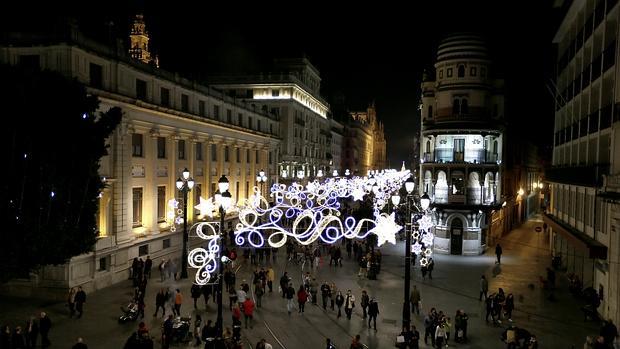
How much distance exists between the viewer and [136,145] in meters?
31.0

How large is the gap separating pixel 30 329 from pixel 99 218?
413 inches

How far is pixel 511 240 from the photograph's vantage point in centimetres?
4691

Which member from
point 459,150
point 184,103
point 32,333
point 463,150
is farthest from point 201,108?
point 32,333

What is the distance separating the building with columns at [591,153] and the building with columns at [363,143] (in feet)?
274

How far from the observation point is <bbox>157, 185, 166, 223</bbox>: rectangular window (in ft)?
111

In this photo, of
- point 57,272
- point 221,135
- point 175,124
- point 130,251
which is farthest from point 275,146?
point 57,272

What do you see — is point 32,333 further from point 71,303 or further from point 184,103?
point 184,103

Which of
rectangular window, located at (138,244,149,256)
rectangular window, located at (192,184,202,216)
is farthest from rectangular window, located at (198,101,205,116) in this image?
rectangular window, located at (138,244,149,256)

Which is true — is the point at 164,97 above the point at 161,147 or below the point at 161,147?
above

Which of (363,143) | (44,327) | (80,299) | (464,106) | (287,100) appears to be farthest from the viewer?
(363,143)

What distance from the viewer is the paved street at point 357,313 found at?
1897cm

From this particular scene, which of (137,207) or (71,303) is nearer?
(71,303)

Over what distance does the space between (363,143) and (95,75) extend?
116m

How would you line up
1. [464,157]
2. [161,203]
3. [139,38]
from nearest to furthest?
[161,203] < [464,157] < [139,38]
